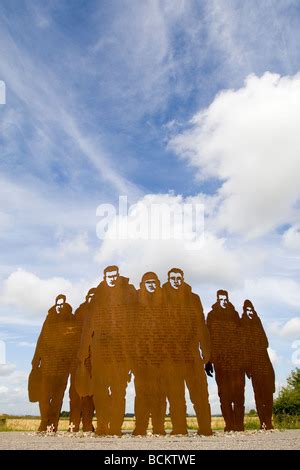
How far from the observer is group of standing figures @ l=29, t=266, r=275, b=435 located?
15727 mm

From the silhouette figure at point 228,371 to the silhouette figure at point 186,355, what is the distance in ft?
5.80

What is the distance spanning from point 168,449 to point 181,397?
477 cm

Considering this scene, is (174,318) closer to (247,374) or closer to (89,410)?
(247,374)

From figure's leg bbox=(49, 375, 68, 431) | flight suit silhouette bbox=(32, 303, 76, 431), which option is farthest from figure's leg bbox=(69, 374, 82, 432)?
flight suit silhouette bbox=(32, 303, 76, 431)

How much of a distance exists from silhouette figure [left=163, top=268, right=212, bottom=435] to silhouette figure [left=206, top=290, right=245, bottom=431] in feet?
5.80

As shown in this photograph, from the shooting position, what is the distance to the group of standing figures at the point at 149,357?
15.7 metres

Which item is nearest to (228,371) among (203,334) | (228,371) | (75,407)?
(228,371)

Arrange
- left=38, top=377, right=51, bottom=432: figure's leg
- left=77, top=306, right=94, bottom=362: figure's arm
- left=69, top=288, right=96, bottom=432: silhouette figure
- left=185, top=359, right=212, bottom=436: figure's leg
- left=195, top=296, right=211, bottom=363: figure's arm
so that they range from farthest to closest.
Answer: left=69, top=288, right=96, bottom=432: silhouette figure → left=38, top=377, right=51, bottom=432: figure's leg → left=77, top=306, right=94, bottom=362: figure's arm → left=195, top=296, right=211, bottom=363: figure's arm → left=185, top=359, right=212, bottom=436: figure's leg

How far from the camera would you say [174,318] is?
16.3 metres

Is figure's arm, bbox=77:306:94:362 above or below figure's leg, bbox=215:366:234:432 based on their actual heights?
above

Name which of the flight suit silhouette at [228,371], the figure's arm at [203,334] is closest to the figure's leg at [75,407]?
the flight suit silhouette at [228,371]

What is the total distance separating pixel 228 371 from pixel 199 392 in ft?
8.19

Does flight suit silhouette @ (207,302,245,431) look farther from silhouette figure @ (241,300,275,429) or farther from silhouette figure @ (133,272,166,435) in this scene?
silhouette figure @ (133,272,166,435)
